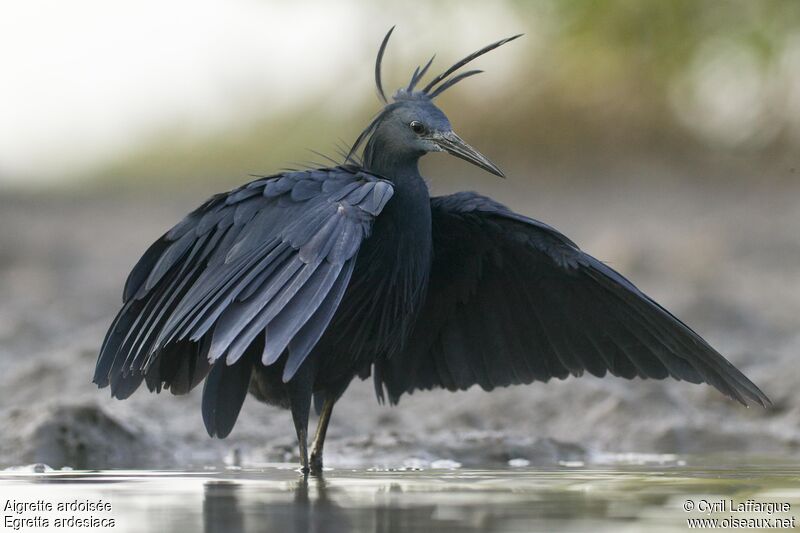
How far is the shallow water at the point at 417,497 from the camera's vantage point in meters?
4.16

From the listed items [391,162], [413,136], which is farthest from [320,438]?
[413,136]

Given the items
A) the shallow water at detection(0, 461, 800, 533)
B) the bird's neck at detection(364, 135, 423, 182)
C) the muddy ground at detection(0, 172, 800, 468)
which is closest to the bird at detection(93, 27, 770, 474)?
the bird's neck at detection(364, 135, 423, 182)

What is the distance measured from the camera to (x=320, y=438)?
6383mm

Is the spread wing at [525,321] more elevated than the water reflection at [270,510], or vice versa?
the spread wing at [525,321]

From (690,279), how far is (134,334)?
294 inches

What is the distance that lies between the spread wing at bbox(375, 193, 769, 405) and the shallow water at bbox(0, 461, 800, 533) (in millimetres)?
531

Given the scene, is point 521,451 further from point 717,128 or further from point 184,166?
point 184,166

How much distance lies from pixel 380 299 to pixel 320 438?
2.37ft

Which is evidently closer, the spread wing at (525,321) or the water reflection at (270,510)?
the water reflection at (270,510)

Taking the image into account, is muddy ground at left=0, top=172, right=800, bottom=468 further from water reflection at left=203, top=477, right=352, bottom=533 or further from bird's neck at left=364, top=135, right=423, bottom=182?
water reflection at left=203, top=477, right=352, bottom=533

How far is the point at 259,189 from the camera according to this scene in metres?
6.00

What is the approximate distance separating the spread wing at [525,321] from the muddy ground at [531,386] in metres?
0.42

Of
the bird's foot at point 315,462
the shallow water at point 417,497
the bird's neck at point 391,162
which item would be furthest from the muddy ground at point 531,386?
the bird's neck at point 391,162

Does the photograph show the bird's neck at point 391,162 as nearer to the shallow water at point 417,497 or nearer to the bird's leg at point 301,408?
the bird's leg at point 301,408
